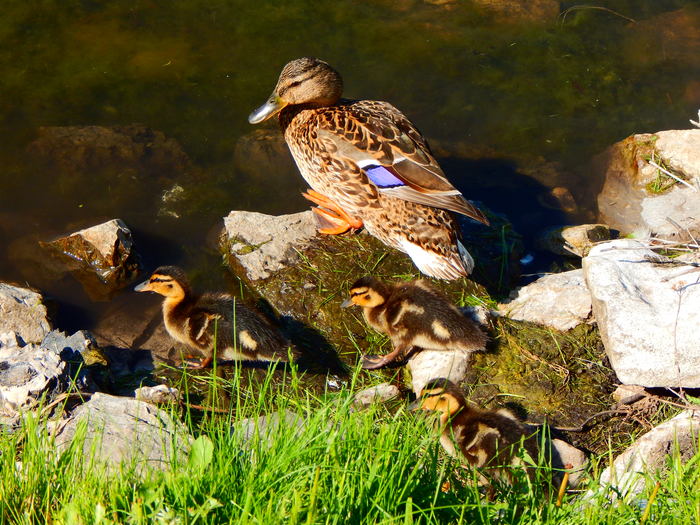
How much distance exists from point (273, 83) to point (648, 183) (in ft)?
11.0

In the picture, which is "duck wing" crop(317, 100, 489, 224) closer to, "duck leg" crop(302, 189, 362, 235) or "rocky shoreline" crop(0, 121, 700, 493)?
"duck leg" crop(302, 189, 362, 235)

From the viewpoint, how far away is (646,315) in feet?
13.9

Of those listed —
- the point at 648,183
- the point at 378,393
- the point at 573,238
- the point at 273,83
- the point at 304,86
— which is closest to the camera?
the point at 378,393

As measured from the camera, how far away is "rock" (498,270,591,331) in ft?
15.2

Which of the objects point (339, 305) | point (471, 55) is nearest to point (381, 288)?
point (339, 305)

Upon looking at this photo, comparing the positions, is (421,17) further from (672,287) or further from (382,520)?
(382,520)

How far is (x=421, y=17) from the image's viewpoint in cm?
801

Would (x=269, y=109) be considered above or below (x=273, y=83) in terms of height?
above

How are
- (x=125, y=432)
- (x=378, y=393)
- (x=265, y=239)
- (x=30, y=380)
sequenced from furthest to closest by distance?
(x=265, y=239) < (x=378, y=393) < (x=30, y=380) < (x=125, y=432)

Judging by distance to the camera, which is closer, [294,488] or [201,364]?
[294,488]

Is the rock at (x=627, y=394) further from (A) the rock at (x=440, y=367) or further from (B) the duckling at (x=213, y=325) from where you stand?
(B) the duckling at (x=213, y=325)

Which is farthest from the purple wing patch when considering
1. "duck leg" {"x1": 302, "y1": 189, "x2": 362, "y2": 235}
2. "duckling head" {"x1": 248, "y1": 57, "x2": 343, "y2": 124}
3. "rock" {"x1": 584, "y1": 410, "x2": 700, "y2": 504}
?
"rock" {"x1": 584, "y1": 410, "x2": 700, "y2": 504}

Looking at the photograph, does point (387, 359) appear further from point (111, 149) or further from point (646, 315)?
point (111, 149)

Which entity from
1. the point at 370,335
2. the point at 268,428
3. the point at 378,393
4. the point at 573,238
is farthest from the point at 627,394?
the point at 268,428
